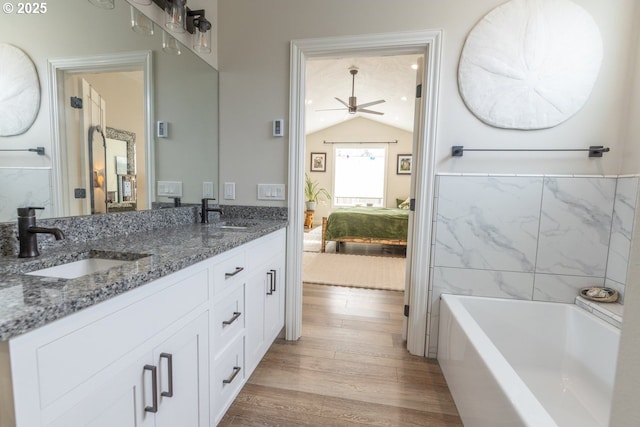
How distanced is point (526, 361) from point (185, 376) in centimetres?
180

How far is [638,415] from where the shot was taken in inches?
14.5

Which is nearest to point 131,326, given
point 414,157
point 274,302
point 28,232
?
point 28,232

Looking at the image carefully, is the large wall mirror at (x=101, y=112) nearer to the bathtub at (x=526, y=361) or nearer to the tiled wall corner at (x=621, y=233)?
the bathtub at (x=526, y=361)

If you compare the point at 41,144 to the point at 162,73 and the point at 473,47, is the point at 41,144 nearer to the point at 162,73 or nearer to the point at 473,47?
the point at 162,73

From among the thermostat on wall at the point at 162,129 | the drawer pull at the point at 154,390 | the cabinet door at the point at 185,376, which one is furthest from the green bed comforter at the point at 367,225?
the drawer pull at the point at 154,390

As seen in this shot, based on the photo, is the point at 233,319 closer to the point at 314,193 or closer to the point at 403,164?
the point at 314,193

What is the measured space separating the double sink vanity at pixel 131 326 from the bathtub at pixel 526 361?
108 centimetres

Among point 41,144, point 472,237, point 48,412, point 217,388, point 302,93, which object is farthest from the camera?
point 302,93

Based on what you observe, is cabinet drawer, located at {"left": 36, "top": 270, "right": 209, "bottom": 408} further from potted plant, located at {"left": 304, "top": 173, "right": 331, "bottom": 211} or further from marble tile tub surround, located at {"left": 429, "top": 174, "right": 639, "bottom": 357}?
potted plant, located at {"left": 304, "top": 173, "right": 331, "bottom": 211}

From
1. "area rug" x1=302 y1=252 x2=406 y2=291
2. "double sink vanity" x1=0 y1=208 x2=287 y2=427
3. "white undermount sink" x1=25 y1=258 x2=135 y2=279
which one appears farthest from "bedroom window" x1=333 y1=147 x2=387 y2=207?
"white undermount sink" x1=25 y1=258 x2=135 y2=279

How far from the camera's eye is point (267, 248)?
1710mm

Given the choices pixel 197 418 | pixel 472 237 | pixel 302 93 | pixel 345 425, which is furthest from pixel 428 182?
pixel 197 418

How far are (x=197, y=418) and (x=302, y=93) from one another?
181 centimetres

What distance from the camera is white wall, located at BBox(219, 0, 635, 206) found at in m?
1.62
